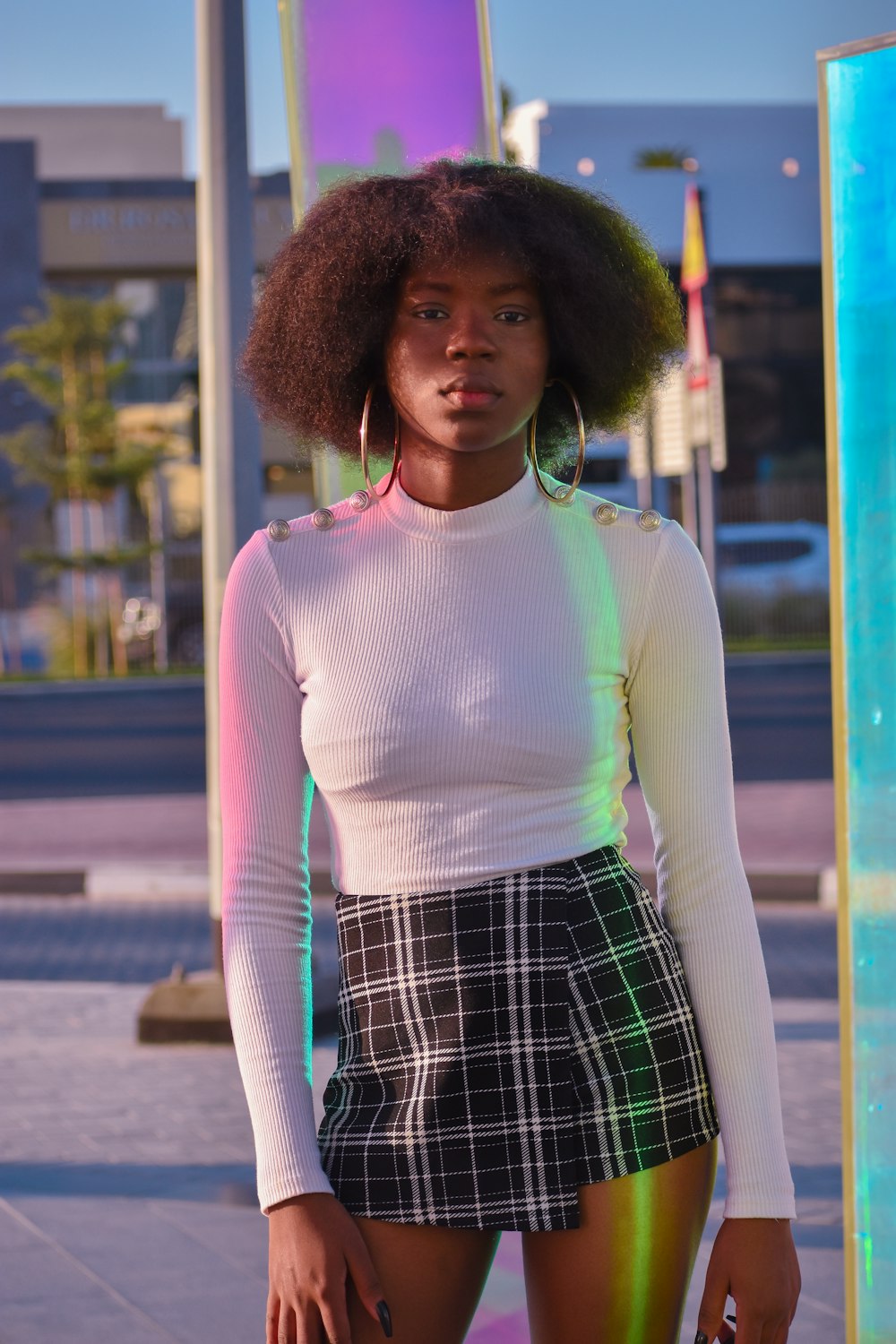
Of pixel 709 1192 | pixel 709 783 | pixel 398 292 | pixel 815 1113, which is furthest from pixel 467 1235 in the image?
pixel 815 1113

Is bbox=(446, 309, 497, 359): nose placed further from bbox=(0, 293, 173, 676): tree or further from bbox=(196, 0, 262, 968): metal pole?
bbox=(0, 293, 173, 676): tree

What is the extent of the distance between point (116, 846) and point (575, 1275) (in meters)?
9.74

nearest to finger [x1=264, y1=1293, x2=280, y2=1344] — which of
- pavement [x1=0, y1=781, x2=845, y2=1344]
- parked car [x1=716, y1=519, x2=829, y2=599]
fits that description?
pavement [x1=0, y1=781, x2=845, y2=1344]

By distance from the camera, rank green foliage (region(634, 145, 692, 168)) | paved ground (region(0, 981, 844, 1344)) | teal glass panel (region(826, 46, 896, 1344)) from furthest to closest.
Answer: green foliage (region(634, 145, 692, 168)) < paved ground (region(0, 981, 844, 1344)) < teal glass panel (region(826, 46, 896, 1344))

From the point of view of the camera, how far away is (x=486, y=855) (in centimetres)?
183

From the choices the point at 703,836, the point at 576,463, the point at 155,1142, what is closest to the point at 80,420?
the point at 155,1142

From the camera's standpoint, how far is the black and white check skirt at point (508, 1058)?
70.9 inches

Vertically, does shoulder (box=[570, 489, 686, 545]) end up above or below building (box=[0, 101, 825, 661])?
below

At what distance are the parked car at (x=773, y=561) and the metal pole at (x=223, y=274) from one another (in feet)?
77.3

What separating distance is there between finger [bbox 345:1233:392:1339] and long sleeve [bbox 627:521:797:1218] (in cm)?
36

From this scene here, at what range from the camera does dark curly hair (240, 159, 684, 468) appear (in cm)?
192

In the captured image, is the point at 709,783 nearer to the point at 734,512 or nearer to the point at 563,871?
the point at 563,871

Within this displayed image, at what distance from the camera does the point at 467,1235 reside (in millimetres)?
1824

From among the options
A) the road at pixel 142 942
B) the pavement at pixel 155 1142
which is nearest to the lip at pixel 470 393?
the pavement at pixel 155 1142
